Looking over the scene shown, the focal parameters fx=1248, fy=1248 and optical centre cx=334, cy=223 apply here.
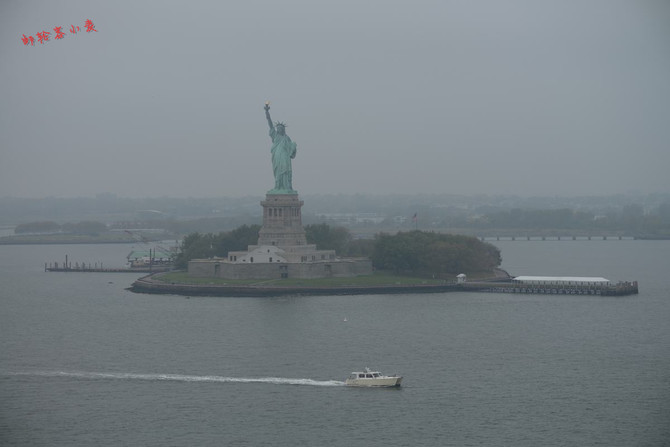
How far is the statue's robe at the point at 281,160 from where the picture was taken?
6825 cm

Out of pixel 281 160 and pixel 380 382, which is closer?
pixel 380 382

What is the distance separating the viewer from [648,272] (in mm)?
78375

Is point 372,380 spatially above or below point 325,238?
below

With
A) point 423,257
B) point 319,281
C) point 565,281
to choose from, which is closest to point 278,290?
point 319,281

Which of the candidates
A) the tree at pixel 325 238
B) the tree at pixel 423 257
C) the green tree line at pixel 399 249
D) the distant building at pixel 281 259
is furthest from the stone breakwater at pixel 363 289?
the tree at pixel 325 238

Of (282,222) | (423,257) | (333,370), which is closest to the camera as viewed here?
(333,370)

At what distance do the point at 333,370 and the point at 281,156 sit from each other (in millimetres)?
31371

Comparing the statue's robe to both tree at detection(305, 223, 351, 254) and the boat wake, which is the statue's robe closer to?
tree at detection(305, 223, 351, 254)

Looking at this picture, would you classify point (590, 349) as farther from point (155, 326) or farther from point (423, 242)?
point (423, 242)

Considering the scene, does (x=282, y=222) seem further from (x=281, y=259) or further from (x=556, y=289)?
(x=556, y=289)

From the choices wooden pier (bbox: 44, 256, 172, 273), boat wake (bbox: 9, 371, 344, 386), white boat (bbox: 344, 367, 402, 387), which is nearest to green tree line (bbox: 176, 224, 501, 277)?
wooden pier (bbox: 44, 256, 172, 273)

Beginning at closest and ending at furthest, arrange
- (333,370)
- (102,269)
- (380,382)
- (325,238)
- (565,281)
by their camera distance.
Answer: (380,382) < (333,370) < (565,281) < (325,238) < (102,269)

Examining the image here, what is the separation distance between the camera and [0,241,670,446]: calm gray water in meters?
30.9

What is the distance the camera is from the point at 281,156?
224 feet
